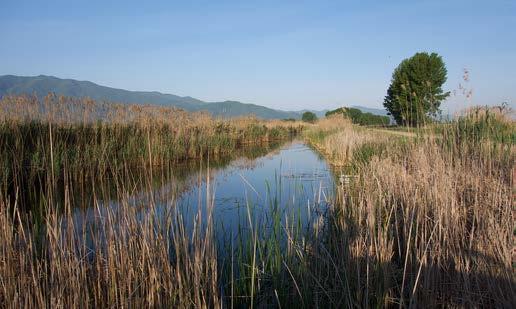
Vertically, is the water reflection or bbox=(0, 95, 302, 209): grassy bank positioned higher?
bbox=(0, 95, 302, 209): grassy bank

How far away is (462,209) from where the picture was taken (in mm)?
3773

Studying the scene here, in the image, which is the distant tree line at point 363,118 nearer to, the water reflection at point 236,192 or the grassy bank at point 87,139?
the grassy bank at point 87,139

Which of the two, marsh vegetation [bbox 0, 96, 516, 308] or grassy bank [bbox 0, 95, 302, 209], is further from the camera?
grassy bank [bbox 0, 95, 302, 209]

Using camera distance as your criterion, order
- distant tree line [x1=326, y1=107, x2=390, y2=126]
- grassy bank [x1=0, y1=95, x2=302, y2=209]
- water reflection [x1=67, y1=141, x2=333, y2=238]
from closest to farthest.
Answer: water reflection [x1=67, y1=141, x2=333, y2=238], grassy bank [x1=0, y1=95, x2=302, y2=209], distant tree line [x1=326, y1=107, x2=390, y2=126]

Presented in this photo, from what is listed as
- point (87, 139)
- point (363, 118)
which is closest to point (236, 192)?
point (87, 139)

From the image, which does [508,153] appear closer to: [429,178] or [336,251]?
[429,178]

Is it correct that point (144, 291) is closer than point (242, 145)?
Yes

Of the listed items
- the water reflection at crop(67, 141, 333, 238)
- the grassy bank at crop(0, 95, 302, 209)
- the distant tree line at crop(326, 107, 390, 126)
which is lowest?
the water reflection at crop(67, 141, 333, 238)

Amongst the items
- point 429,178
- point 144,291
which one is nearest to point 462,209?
point 429,178

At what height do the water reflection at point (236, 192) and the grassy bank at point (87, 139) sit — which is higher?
the grassy bank at point (87, 139)

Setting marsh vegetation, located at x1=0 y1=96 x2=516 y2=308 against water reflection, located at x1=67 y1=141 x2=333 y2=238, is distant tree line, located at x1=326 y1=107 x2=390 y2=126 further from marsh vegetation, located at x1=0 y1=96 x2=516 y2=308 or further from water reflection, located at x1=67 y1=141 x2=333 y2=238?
marsh vegetation, located at x1=0 y1=96 x2=516 y2=308

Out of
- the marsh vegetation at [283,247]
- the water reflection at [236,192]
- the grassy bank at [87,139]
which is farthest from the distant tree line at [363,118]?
the marsh vegetation at [283,247]

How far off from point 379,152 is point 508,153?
3114 millimetres

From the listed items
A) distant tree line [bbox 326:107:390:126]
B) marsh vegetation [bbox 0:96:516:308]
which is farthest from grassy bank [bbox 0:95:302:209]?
distant tree line [bbox 326:107:390:126]
